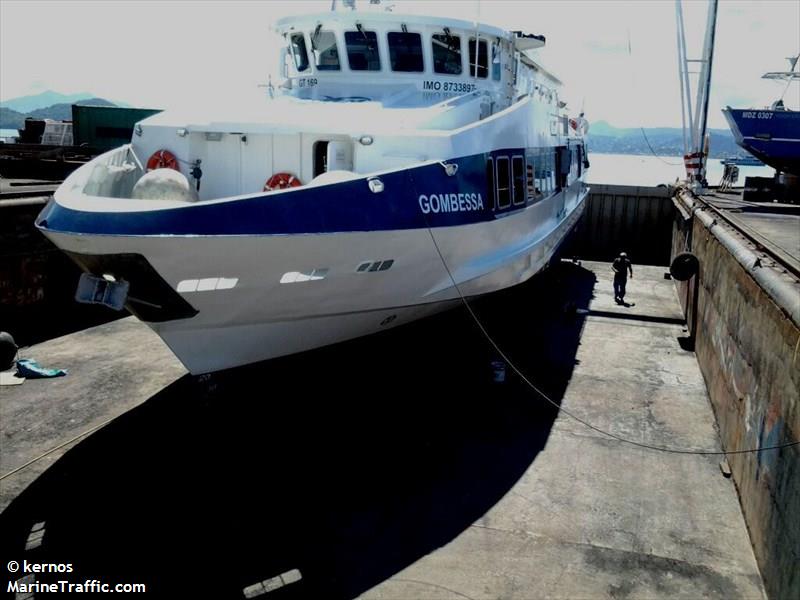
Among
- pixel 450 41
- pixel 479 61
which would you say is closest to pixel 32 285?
pixel 450 41

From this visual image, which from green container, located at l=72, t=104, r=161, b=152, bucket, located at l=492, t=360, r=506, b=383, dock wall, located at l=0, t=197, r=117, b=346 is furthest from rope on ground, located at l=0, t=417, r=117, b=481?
green container, located at l=72, t=104, r=161, b=152

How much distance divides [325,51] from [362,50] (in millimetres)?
667

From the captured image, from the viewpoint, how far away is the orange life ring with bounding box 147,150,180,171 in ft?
27.1

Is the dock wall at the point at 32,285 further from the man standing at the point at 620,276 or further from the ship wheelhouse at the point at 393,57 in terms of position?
the man standing at the point at 620,276

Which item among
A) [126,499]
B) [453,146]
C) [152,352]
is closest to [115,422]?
[126,499]

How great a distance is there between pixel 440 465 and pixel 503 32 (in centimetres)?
715

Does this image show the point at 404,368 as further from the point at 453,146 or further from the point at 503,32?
the point at 503,32

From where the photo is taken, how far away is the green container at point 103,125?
94.9 feet

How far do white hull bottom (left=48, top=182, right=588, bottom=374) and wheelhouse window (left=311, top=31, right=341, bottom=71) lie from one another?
12.8 feet

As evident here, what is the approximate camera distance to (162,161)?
827 cm

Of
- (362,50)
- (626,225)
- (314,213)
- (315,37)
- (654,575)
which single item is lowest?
(654,575)

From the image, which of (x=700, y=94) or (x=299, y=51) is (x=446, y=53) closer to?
(x=299, y=51)

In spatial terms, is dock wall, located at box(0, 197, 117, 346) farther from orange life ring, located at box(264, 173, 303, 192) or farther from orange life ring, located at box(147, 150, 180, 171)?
orange life ring, located at box(264, 173, 303, 192)

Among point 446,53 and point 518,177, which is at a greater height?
point 446,53
